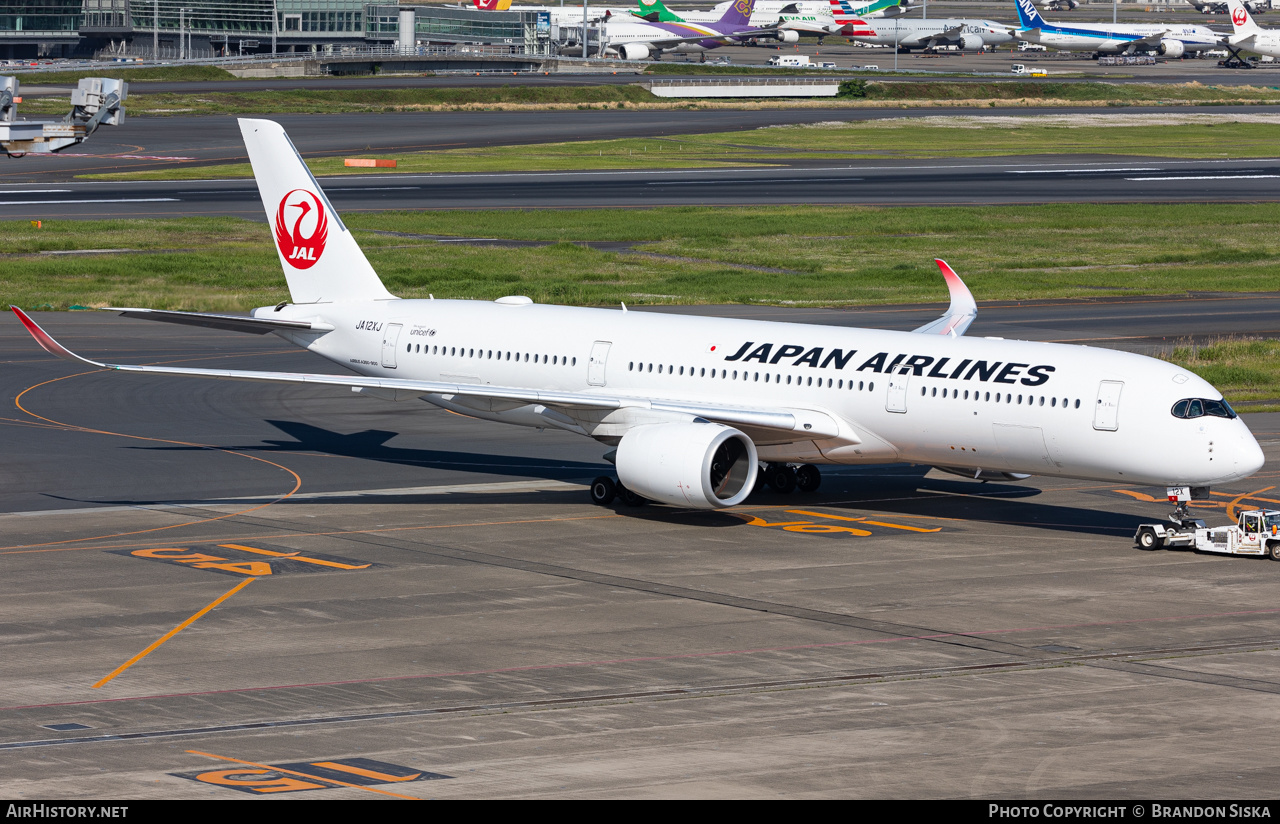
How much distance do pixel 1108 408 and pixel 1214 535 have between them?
3808 millimetres

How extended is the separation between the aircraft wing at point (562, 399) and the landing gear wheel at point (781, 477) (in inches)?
125

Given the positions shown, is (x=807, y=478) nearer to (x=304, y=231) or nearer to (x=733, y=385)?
(x=733, y=385)

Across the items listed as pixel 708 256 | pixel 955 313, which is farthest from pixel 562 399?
pixel 708 256

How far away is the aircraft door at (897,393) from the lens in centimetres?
3819

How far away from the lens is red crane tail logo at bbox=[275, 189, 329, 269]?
4644cm

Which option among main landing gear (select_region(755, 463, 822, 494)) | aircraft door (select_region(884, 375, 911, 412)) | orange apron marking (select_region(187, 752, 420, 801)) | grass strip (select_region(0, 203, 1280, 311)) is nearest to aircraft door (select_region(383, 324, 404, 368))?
main landing gear (select_region(755, 463, 822, 494))

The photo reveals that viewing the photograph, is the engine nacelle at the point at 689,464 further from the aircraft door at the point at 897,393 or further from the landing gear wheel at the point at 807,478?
the landing gear wheel at the point at 807,478

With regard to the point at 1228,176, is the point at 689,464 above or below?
below

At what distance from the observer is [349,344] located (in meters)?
45.7

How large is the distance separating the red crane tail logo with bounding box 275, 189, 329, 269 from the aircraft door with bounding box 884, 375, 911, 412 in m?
17.4

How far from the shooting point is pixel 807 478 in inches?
1694

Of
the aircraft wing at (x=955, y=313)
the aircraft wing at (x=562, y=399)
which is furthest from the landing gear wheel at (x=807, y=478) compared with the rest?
the aircraft wing at (x=955, y=313)

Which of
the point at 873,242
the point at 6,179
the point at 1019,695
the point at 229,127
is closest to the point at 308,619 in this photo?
the point at 1019,695
